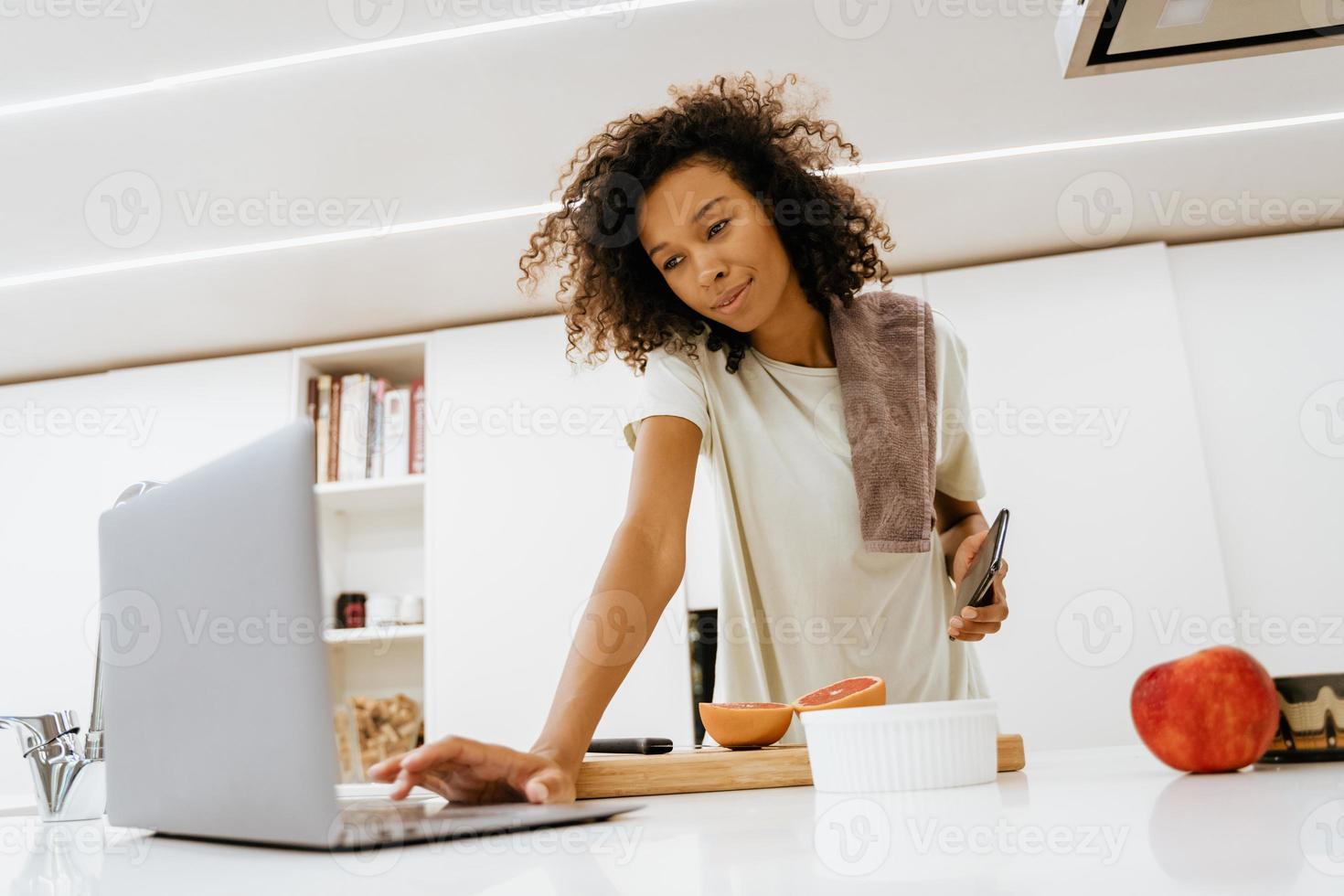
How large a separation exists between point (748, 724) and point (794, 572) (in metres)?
0.44

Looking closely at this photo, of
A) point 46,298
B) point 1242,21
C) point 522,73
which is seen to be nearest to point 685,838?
point 1242,21

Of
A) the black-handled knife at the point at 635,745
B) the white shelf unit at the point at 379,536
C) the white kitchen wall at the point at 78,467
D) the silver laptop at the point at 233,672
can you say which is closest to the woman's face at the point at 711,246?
the black-handled knife at the point at 635,745

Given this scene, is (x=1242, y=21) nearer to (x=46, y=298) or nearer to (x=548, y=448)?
(x=548, y=448)

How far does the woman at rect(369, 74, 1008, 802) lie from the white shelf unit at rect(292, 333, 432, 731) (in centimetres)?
173

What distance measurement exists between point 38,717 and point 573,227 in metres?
0.88

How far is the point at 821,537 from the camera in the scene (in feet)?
4.16

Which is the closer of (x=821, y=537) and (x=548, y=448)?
(x=821, y=537)

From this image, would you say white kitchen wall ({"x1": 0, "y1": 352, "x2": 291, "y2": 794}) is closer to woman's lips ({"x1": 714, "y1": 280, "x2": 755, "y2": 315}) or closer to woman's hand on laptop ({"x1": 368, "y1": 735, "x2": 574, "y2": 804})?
woman's lips ({"x1": 714, "y1": 280, "x2": 755, "y2": 315})

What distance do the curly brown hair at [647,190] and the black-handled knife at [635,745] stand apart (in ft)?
1.70

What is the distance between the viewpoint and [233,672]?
1.46 ft

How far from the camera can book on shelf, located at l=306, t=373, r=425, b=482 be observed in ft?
9.81

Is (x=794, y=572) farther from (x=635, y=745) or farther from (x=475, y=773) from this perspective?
(x=475, y=773)

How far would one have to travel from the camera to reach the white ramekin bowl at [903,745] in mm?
615

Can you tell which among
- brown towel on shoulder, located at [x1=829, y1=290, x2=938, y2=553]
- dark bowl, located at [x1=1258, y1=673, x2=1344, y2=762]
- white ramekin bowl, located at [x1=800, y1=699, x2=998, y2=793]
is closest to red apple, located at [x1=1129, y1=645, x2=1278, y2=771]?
dark bowl, located at [x1=1258, y1=673, x2=1344, y2=762]
